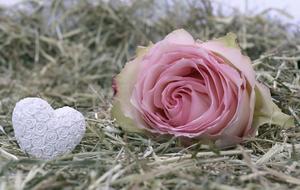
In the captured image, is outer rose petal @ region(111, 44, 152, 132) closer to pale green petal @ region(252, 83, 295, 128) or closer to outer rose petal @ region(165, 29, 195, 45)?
outer rose petal @ region(165, 29, 195, 45)

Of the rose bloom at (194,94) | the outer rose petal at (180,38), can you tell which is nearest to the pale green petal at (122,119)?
the rose bloom at (194,94)

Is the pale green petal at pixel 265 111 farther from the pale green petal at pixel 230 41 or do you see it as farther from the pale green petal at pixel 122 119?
the pale green petal at pixel 122 119

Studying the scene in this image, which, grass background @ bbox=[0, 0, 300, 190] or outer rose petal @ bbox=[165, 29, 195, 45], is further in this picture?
outer rose petal @ bbox=[165, 29, 195, 45]

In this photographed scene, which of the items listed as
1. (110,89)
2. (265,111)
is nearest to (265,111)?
(265,111)

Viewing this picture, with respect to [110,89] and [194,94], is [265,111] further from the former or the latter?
[110,89]

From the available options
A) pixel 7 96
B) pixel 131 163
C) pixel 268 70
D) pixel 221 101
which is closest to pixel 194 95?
pixel 221 101

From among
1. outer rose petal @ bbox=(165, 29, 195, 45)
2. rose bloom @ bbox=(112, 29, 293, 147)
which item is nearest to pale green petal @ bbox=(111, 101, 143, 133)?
rose bloom @ bbox=(112, 29, 293, 147)

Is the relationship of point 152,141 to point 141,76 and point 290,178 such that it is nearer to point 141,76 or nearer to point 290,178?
point 141,76
